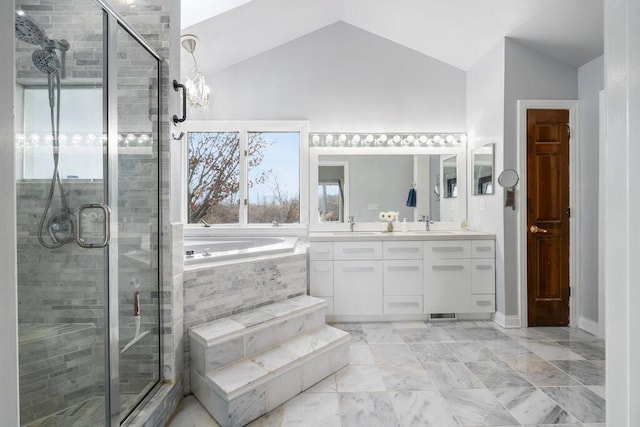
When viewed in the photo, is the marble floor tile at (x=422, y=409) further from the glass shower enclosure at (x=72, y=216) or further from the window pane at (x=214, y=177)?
the window pane at (x=214, y=177)

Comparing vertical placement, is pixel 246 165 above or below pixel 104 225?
above

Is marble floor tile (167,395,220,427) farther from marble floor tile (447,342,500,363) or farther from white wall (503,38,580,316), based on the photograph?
white wall (503,38,580,316)

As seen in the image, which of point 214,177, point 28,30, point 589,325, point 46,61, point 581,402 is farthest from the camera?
point 214,177

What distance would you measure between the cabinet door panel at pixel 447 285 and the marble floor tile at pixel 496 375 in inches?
33.7

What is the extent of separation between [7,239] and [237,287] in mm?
1825

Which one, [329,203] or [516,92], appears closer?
[516,92]

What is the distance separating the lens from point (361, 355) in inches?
98.3

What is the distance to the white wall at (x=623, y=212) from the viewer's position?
0.43 metres

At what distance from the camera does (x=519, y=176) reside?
3.00 metres

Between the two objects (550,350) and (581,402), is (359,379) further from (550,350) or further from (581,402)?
(550,350)

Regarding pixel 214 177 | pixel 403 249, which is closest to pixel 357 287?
pixel 403 249

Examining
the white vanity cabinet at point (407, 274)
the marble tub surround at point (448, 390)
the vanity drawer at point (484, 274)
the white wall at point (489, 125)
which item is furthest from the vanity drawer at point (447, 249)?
the marble tub surround at point (448, 390)

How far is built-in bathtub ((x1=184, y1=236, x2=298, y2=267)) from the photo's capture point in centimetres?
255

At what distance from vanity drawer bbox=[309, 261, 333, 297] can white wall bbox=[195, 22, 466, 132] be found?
1615mm
